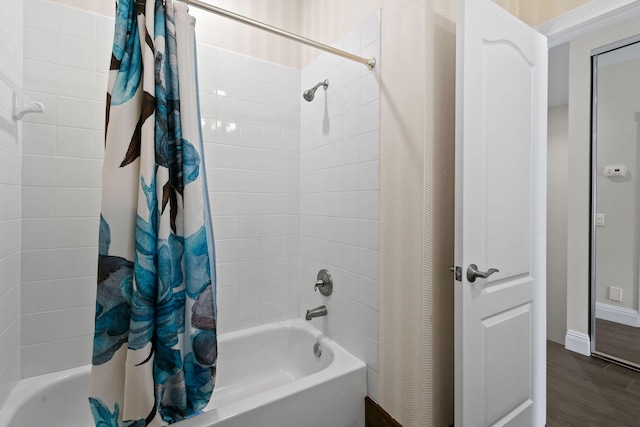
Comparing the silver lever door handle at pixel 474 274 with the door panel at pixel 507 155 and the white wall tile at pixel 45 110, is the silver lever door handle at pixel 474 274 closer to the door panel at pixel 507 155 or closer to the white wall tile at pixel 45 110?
the door panel at pixel 507 155

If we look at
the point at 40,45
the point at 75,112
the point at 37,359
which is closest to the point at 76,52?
the point at 40,45

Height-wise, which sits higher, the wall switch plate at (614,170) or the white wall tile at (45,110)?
the white wall tile at (45,110)

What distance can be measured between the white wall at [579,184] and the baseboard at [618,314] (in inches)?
3.4

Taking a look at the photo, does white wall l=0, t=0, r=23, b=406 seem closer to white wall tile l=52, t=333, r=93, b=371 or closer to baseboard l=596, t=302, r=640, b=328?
white wall tile l=52, t=333, r=93, b=371

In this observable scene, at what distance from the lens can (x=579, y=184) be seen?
2328 millimetres

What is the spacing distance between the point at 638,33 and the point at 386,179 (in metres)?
2.24

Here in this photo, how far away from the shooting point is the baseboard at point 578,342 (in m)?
2.30

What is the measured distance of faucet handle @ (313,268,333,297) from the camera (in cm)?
171

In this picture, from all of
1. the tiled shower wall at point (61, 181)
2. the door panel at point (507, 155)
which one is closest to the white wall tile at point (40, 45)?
the tiled shower wall at point (61, 181)

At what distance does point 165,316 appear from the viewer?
0.95m

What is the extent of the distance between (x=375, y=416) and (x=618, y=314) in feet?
7.23

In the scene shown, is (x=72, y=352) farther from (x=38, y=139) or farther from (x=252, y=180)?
(x=252, y=180)

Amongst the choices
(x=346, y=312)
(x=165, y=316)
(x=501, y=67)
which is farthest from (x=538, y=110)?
(x=165, y=316)

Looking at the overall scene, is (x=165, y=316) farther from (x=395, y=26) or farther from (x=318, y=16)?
(x=318, y=16)
